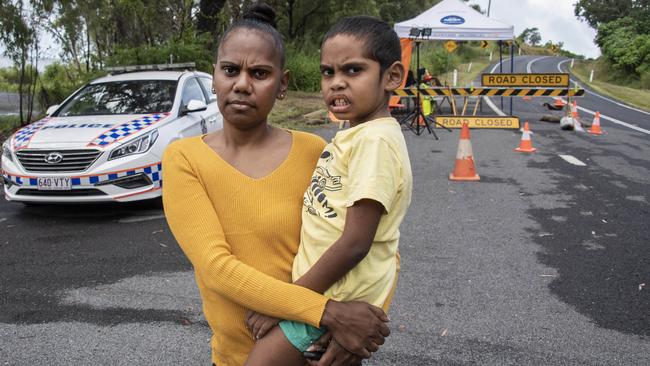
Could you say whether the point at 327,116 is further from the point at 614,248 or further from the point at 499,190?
the point at 614,248

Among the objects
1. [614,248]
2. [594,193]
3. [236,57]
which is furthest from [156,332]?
[594,193]

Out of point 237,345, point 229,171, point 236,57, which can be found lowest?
point 237,345

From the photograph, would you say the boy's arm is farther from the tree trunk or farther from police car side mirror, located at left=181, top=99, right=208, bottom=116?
the tree trunk

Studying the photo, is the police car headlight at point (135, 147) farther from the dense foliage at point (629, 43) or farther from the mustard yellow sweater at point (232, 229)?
the dense foliage at point (629, 43)

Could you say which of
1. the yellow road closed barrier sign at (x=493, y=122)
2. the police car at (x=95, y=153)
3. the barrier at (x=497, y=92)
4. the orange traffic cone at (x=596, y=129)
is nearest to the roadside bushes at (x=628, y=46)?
the barrier at (x=497, y=92)

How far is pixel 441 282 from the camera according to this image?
14.6ft

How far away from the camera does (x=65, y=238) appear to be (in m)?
5.75

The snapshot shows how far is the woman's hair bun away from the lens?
68.8 inches

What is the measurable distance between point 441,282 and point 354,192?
3163 millimetres

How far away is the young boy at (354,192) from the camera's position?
149 cm

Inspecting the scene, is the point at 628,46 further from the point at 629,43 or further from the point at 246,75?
the point at 246,75

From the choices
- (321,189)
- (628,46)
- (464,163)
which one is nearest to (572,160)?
(464,163)

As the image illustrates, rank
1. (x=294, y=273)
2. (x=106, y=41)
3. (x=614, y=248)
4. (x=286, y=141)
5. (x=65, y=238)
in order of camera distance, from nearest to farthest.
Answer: (x=294, y=273)
(x=286, y=141)
(x=614, y=248)
(x=65, y=238)
(x=106, y=41)

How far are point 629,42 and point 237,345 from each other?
43813mm
